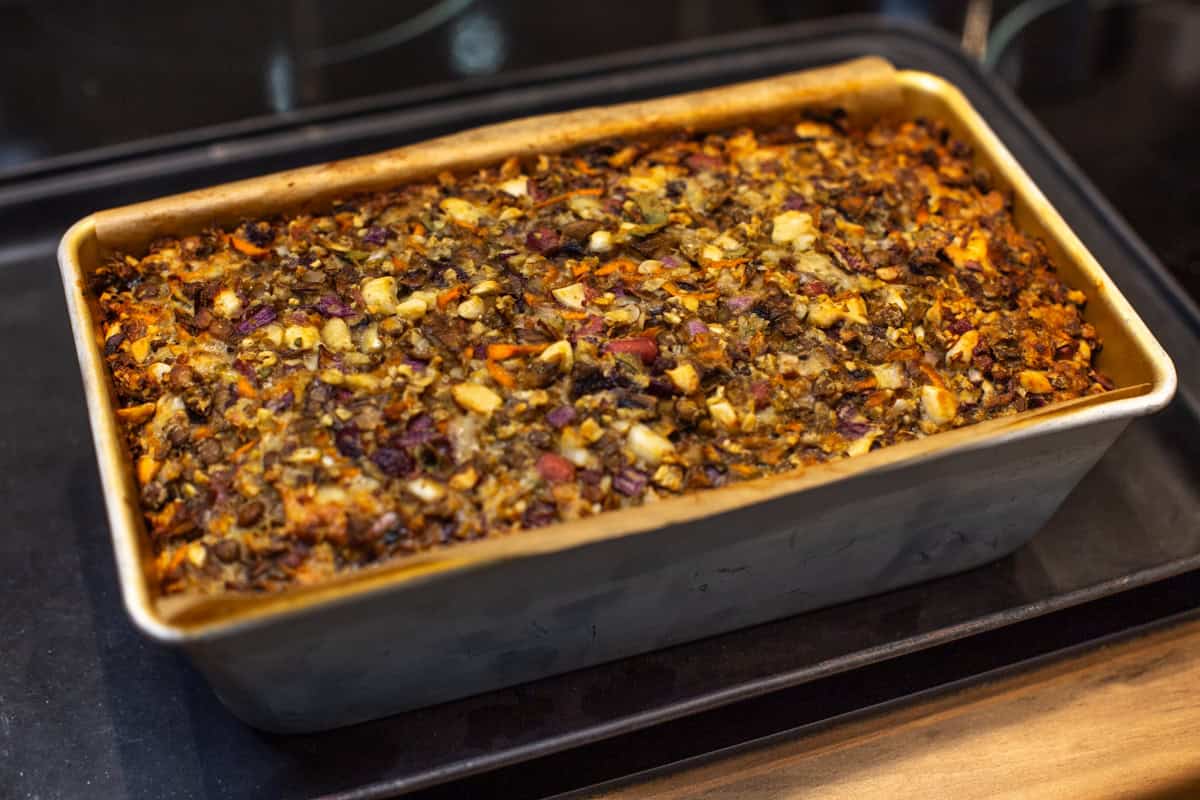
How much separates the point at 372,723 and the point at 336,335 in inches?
16.7

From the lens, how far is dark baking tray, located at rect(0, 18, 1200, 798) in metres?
1.18

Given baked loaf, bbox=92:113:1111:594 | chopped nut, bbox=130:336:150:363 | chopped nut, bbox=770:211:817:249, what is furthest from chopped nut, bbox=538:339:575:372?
chopped nut, bbox=130:336:150:363

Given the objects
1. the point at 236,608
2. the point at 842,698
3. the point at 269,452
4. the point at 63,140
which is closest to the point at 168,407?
the point at 269,452

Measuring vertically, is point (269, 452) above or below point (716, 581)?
above

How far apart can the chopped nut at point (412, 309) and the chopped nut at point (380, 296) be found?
0.03 feet

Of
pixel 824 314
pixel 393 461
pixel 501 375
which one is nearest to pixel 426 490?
pixel 393 461

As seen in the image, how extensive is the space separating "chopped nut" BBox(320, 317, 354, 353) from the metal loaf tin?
0.23m

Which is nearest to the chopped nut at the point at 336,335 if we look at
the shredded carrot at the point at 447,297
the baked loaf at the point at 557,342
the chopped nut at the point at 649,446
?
the baked loaf at the point at 557,342

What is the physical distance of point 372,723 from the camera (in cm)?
121

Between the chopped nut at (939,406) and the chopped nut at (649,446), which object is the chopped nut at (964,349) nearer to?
the chopped nut at (939,406)

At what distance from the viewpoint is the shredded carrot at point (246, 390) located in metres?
1.17

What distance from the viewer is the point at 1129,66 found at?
2029 millimetres

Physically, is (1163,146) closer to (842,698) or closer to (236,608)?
(842,698)

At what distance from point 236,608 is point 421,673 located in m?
0.25
